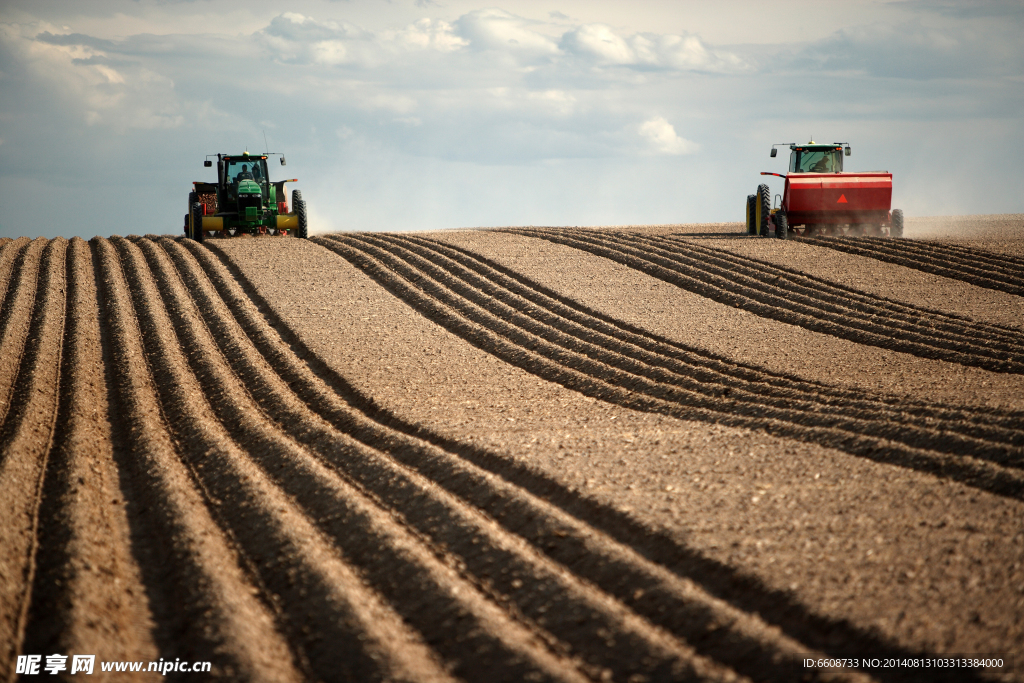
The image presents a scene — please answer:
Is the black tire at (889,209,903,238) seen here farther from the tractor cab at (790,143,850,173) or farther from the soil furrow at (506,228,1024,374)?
the soil furrow at (506,228,1024,374)

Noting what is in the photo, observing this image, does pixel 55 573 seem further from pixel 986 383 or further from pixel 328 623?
pixel 986 383

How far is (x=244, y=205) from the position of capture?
2048 cm

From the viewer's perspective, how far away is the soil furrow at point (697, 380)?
6.79m

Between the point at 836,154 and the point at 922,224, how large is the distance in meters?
8.16

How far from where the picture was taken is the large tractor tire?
2081cm

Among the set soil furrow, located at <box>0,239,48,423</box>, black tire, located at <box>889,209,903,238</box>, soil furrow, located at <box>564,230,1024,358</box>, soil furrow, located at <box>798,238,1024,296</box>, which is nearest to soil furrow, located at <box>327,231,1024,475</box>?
soil furrow, located at <box>564,230,1024,358</box>

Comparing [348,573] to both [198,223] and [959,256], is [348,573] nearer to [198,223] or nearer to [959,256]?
[959,256]

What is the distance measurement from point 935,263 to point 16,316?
684 inches

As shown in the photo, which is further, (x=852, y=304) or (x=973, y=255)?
(x=973, y=255)

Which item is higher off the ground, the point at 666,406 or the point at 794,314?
the point at 794,314

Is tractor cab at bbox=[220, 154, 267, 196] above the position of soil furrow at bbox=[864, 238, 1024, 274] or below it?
above

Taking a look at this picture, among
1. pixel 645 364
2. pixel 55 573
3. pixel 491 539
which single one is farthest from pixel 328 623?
pixel 645 364
